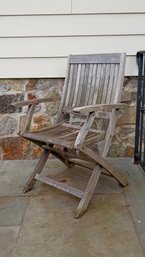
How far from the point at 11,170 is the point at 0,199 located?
0.48m

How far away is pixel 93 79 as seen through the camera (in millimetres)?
2176

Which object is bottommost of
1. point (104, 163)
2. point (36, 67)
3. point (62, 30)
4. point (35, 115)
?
point (104, 163)

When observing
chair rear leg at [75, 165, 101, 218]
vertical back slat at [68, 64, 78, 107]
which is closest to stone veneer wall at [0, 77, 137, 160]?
vertical back slat at [68, 64, 78, 107]

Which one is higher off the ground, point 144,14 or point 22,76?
point 144,14

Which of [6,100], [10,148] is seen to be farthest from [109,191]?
[6,100]

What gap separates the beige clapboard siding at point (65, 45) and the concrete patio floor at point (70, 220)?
3.44 ft

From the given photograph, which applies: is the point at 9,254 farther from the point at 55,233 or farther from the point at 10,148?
the point at 10,148

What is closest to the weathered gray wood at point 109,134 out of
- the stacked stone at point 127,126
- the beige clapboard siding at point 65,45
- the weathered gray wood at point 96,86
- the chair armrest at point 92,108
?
the chair armrest at point 92,108

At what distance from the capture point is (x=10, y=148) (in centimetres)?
261

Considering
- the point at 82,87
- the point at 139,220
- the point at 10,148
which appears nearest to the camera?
the point at 139,220

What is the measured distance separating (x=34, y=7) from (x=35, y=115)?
93 centimetres

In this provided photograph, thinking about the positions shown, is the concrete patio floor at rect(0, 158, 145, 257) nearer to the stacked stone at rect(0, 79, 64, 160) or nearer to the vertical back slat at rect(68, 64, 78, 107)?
the stacked stone at rect(0, 79, 64, 160)

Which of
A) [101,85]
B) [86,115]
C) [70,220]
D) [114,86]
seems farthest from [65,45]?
[70,220]

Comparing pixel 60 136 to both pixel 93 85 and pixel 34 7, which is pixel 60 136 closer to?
pixel 93 85
